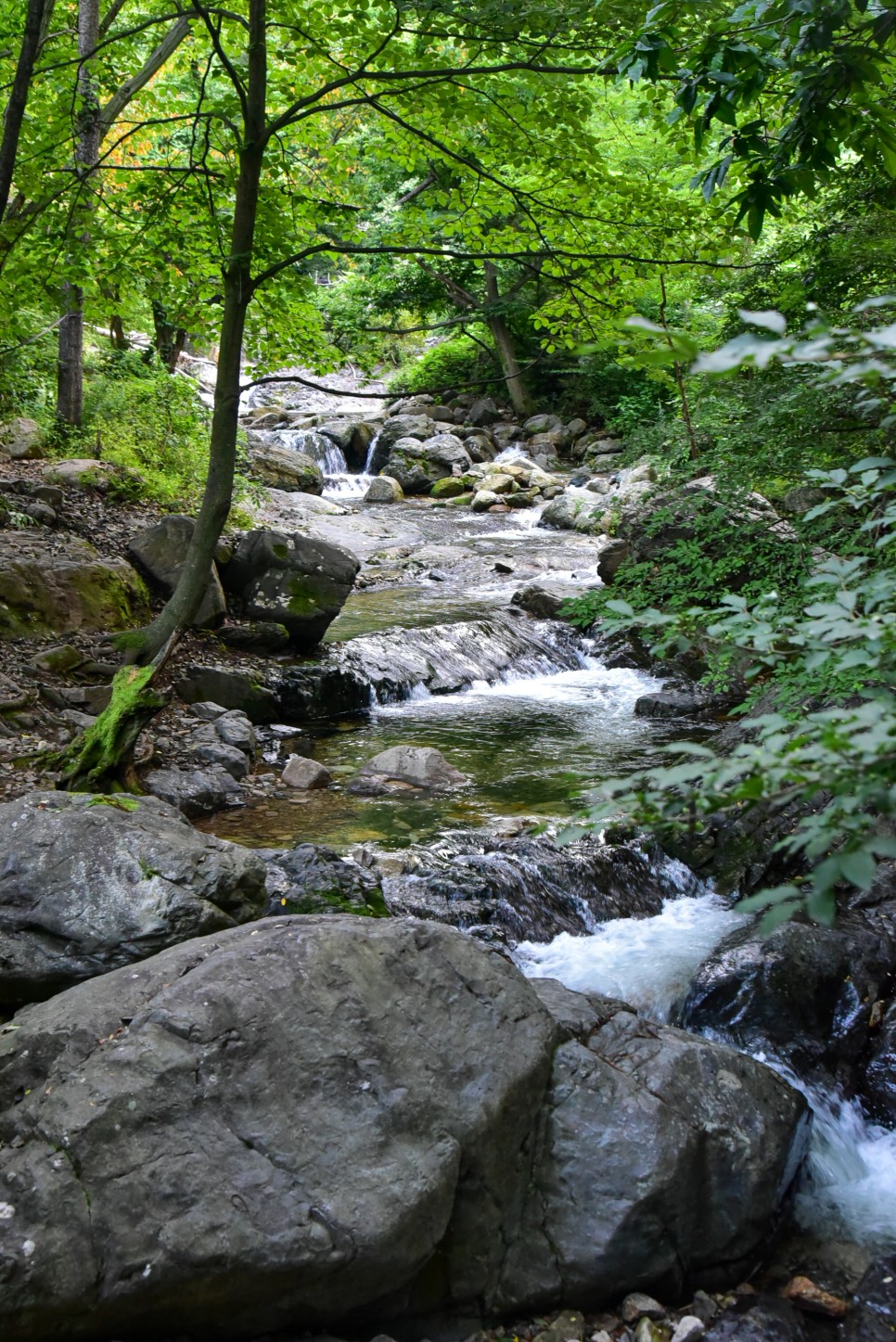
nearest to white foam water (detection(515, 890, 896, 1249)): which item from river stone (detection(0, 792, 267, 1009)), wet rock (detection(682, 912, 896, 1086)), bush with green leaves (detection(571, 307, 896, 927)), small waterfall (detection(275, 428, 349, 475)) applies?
wet rock (detection(682, 912, 896, 1086))

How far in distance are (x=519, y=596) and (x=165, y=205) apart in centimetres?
746

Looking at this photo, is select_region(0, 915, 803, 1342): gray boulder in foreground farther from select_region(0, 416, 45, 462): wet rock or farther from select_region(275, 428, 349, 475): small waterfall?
select_region(275, 428, 349, 475): small waterfall

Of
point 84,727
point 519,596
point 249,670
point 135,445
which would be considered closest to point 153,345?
point 135,445

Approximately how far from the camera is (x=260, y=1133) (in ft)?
10.3

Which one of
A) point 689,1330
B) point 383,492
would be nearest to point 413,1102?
point 689,1330

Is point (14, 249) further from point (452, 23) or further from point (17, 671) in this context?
point (452, 23)

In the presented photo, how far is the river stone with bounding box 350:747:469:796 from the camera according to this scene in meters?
7.95

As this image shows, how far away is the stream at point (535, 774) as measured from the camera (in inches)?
173

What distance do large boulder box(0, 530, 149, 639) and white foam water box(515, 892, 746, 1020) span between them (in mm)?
5336

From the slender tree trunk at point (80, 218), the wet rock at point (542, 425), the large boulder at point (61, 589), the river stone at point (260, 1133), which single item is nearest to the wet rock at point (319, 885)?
the river stone at point (260, 1133)

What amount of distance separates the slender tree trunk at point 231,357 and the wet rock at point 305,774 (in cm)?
147

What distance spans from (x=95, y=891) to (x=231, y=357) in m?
4.52

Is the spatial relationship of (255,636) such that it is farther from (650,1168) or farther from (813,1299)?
(813,1299)

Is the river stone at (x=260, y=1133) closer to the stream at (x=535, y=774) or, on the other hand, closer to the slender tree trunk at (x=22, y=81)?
the stream at (x=535, y=774)
